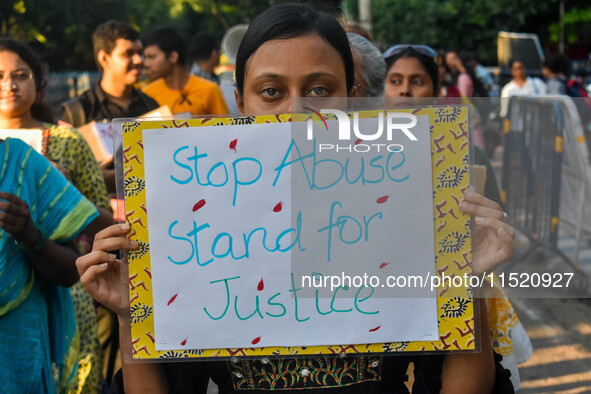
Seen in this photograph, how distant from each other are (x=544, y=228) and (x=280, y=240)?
6.09 meters

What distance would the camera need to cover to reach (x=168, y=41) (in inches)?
266

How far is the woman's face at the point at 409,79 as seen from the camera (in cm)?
402

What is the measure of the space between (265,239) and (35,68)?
2252 millimetres

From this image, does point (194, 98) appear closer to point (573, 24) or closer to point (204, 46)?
point (204, 46)

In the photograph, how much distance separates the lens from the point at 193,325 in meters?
1.80

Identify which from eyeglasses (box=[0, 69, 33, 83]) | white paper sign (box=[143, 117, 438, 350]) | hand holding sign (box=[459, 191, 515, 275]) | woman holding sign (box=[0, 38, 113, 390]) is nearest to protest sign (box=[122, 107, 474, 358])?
white paper sign (box=[143, 117, 438, 350])

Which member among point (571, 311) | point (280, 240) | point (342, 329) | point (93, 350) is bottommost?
point (571, 311)

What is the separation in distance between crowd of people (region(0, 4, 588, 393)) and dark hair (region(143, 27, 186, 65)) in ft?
5.69

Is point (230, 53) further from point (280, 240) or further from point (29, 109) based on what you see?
point (280, 240)

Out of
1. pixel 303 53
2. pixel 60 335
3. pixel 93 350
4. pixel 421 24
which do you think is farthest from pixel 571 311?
pixel 421 24

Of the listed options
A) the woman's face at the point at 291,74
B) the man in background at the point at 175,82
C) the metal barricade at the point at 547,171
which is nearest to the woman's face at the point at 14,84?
the woman's face at the point at 291,74

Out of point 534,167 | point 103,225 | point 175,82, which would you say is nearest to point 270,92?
point 103,225

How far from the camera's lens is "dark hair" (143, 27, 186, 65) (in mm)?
6680

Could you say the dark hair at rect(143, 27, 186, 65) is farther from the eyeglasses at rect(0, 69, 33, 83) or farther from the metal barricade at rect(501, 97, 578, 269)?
the metal barricade at rect(501, 97, 578, 269)
